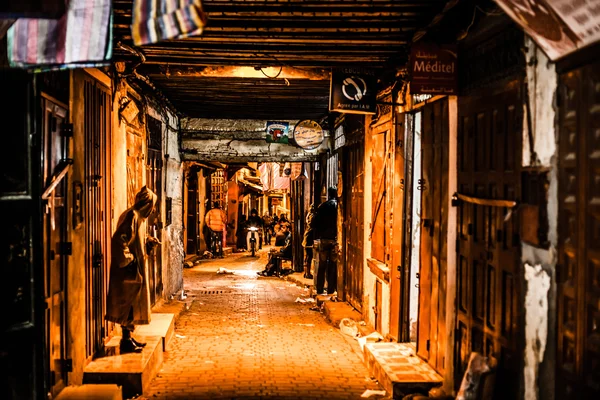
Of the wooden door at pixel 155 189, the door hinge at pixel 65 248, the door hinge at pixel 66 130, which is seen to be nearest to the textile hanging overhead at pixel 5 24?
the door hinge at pixel 66 130

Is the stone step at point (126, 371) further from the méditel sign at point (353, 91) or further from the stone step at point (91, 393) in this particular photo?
the méditel sign at point (353, 91)

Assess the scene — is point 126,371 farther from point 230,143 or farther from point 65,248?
point 230,143

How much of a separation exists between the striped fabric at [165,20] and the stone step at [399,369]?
191 inches

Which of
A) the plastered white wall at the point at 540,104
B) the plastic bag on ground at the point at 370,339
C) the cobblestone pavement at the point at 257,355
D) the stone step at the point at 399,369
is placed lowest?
the cobblestone pavement at the point at 257,355

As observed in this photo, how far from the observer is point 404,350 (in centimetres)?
823

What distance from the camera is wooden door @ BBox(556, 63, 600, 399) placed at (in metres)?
4.07

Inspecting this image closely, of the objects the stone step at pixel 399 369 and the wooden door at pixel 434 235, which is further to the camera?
the wooden door at pixel 434 235

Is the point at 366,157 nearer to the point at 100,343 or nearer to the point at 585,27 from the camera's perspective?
the point at 100,343

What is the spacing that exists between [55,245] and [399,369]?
4306 millimetres

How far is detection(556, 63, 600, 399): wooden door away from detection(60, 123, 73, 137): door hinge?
4989 mm

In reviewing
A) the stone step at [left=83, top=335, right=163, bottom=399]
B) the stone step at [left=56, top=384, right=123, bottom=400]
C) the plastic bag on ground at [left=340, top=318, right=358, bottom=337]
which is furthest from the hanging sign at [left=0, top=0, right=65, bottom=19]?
the plastic bag on ground at [left=340, top=318, right=358, bottom=337]

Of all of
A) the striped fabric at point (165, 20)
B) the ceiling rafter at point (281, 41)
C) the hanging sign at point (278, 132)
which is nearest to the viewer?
the striped fabric at point (165, 20)

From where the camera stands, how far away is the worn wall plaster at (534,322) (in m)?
4.73

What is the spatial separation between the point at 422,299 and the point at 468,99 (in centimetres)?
288
